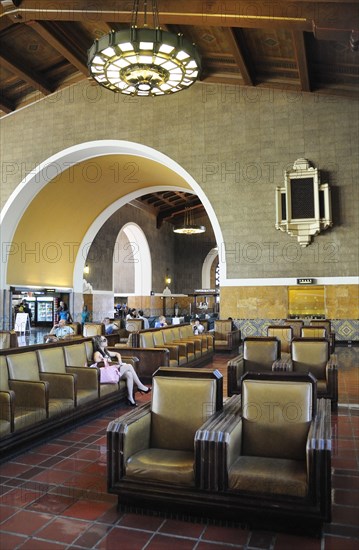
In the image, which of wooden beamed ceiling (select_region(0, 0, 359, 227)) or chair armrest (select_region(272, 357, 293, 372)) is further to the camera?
wooden beamed ceiling (select_region(0, 0, 359, 227))

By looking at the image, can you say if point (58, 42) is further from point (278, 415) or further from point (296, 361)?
point (278, 415)

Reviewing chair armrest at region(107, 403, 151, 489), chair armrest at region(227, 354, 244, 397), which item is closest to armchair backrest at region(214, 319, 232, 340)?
chair armrest at region(227, 354, 244, 397)

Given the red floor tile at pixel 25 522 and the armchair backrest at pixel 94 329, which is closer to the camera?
the red floor tile at pixel 25 522

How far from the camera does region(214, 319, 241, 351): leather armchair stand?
38.5ft

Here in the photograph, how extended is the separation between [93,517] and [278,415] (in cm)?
Answer: 128

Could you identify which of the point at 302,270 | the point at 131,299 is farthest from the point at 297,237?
the point at 131,299

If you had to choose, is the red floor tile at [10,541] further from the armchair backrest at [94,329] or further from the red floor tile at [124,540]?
the armchair backrest at [94,329]

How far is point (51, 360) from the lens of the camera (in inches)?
202

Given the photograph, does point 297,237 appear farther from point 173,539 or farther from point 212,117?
point 173,539

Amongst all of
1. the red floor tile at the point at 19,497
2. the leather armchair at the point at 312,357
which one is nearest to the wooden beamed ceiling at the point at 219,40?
the leather armchair at the point at 312,357

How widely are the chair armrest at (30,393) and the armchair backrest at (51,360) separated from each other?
0.59 m

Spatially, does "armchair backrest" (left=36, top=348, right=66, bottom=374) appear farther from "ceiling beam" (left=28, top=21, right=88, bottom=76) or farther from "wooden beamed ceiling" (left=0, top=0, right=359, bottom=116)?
"ceiling beam" (left=28, top=21, right=88, bottom=76)

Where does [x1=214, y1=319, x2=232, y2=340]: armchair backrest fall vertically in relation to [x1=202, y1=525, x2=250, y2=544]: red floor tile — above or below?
above

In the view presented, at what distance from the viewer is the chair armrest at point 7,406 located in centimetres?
379
